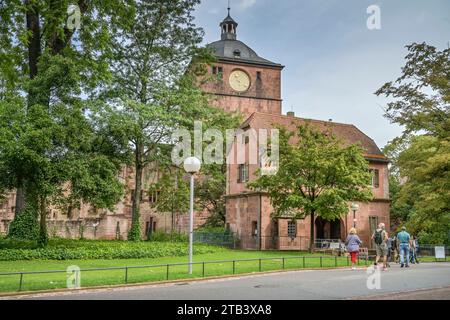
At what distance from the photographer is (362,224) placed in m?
43.1

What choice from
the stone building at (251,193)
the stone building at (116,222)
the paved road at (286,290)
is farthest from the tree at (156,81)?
the stone building at (116,222)

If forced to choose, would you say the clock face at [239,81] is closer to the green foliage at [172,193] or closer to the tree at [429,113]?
the green foliage at [172,193]

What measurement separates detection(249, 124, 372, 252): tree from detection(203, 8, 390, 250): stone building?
2.14 meters

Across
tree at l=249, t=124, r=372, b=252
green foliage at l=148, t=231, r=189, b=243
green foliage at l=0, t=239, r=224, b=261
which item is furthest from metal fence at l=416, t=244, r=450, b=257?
green foliage at l=148, t=231, r=189, b=243

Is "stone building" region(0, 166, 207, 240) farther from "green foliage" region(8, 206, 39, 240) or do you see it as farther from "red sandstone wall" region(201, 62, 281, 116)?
"green foliage" region(8, 206, 39, 240)

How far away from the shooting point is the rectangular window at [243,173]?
40.5m

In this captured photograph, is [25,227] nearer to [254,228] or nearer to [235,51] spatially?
A: [254,228]

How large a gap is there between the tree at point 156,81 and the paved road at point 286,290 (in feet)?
62.1

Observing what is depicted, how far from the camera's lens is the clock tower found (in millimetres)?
59688

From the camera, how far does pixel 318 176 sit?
30328 millimetres

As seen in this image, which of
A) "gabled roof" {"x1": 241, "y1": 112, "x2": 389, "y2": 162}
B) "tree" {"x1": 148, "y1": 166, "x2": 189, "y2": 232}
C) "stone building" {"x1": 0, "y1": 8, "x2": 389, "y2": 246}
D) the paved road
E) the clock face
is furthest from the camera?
the clock face

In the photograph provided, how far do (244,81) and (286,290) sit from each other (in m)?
50.8

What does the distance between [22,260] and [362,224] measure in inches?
1163
